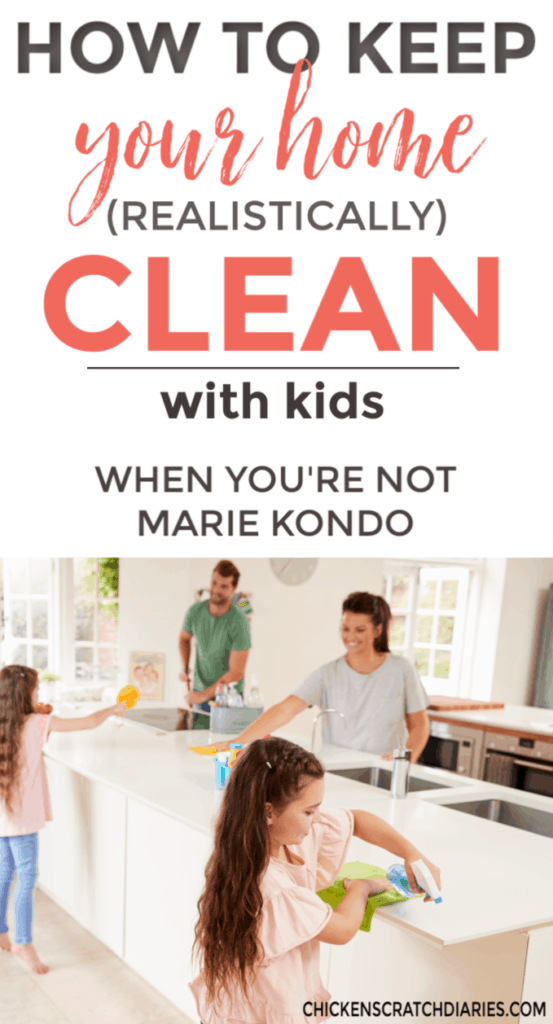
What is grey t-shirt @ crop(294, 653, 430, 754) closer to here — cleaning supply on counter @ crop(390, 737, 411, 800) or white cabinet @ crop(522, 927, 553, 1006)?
cleaning supply on counter @ crop(390, 737, 411, 800)

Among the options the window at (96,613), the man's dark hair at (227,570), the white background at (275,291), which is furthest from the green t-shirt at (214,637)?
the white background at (275,291)

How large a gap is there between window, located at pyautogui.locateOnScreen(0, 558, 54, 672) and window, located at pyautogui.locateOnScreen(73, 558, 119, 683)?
0.51 feet

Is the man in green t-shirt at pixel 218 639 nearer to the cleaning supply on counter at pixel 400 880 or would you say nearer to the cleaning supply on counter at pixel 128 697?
the cleaning supply on counter at pixel 128 697

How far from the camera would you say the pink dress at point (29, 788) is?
2.68 metres

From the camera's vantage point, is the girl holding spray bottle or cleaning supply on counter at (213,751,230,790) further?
the girl holding spray bottle

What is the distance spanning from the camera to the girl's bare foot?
2.65 metres

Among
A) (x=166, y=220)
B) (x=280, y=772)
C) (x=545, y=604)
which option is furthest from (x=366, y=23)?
(x=545, y=604)

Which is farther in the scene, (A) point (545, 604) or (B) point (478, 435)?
(A) point (545, 604)

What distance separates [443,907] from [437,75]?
4.46ft

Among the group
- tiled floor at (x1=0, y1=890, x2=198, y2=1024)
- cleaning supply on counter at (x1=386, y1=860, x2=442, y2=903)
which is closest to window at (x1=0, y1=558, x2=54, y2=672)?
tiled floor at (x1=0, y1=890, x2=198, y2=1024)

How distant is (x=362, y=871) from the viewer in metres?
1.64

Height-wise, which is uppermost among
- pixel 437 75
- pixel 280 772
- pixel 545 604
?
pixel 437 75

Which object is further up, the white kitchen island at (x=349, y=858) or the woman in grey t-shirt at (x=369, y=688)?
the woman in grey t-shirt at (x=369, y=688)

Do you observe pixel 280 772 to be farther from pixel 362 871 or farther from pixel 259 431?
pixel 259 431
